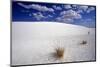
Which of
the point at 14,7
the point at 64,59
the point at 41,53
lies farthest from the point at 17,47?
the point at 64,59

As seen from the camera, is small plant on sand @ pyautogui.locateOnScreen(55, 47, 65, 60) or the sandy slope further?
small plant on sand @ pyautogui.locateOnScreen(55, 47, 65, 60)

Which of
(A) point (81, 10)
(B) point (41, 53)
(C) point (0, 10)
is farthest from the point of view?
(A) point (81, 10)

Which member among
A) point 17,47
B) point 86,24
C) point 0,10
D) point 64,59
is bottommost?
point 64,59

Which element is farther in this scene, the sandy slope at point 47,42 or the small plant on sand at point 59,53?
the small plant on sand at point 59,53

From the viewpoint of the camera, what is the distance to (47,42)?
2.12m

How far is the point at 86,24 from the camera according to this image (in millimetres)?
2270

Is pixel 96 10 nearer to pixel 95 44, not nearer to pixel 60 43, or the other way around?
pixel 95 44

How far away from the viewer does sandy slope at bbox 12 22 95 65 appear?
202cm

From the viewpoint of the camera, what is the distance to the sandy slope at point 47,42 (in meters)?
2.02

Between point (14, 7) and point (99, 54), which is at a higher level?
point (14, 7)

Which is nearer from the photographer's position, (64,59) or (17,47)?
(17,47)

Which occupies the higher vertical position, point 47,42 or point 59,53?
point 47,42

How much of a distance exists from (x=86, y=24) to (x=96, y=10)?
0.23 m

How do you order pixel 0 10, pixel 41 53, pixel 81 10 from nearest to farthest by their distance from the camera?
pixel 0 10 < pixel 41 53 < pixel 81 10
